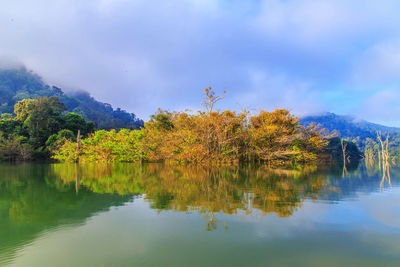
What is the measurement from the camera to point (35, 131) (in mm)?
36719

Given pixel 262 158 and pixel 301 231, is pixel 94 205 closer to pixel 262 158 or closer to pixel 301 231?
pixel 301 231

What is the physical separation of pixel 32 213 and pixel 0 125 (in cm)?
4121

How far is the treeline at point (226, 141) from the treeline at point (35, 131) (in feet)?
49.3

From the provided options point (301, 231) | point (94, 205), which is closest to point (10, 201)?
point (94, 205)

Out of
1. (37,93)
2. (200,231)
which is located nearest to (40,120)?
(200,231)

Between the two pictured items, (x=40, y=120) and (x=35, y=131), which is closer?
(x=35, y=131)

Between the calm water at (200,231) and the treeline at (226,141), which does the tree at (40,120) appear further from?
the calm water at (200,231)

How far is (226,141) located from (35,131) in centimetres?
3328

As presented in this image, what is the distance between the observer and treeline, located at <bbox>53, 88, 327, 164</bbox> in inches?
647

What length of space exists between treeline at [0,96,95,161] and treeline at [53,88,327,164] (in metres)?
15.0

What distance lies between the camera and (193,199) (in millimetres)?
5480

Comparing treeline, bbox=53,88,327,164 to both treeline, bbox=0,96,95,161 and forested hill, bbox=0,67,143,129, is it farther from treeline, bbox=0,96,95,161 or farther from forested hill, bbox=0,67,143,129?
forested hill, bbox=0,67,143,129

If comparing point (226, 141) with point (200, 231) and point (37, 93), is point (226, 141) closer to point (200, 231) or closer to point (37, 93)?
point (200, 231)

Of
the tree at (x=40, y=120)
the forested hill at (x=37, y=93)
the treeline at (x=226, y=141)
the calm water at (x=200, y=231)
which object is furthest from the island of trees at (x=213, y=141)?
the forested hill at (x=37, y=93)
